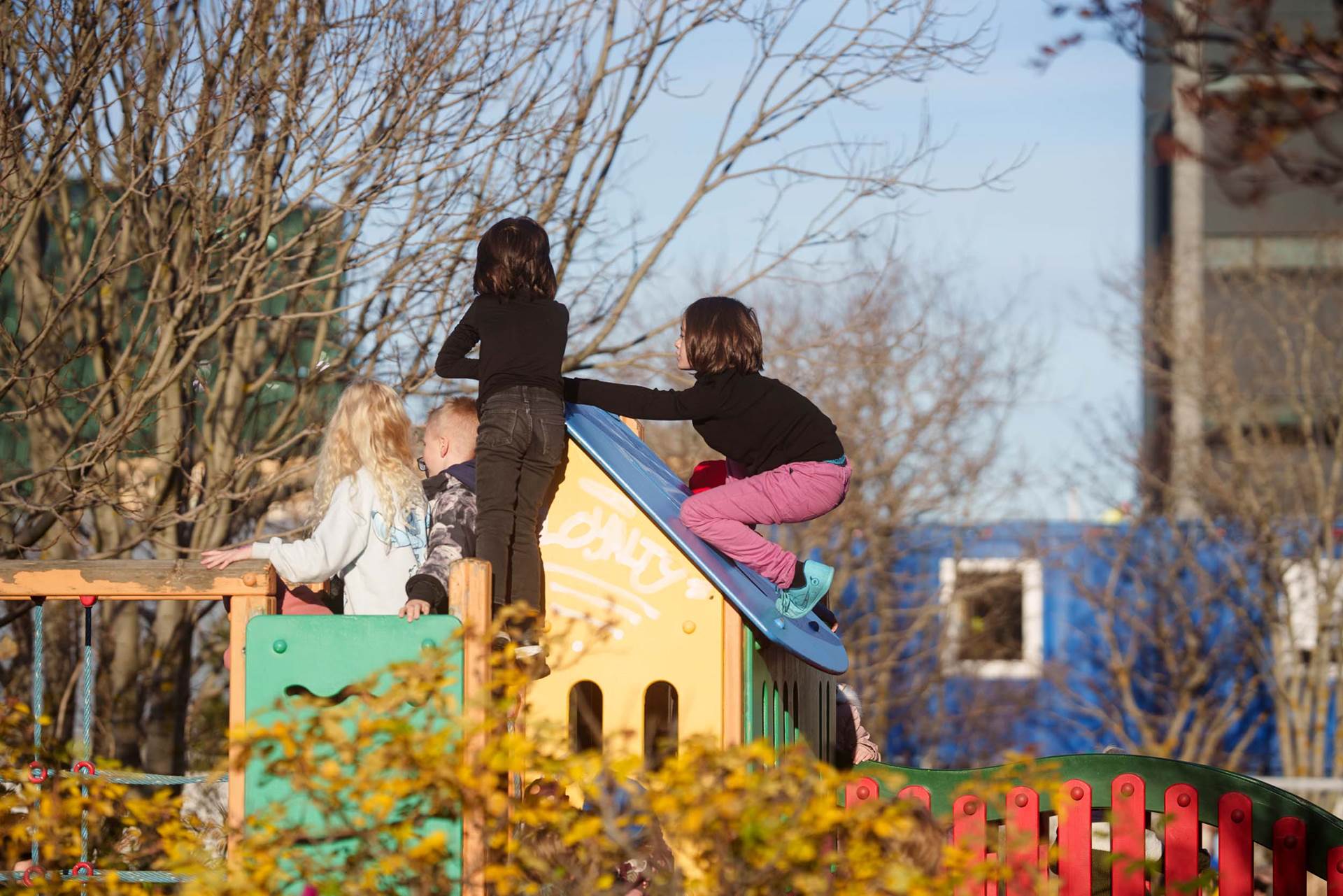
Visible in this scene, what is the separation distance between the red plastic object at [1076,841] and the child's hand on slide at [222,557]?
279cm

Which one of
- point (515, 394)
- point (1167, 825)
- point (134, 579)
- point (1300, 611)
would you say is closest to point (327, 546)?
point (134, 579)

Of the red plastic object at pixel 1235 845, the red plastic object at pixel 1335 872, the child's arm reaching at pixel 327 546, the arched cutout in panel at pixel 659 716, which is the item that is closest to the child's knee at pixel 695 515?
the arched cutout in panel at pixel 659 716

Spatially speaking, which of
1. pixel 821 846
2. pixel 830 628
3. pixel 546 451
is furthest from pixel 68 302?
pixel 821 846

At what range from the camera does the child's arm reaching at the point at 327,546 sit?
4.27m

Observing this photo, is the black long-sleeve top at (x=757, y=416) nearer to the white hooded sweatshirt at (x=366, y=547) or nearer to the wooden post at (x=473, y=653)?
the white hooded sweatshirt at (x=366, y=547)

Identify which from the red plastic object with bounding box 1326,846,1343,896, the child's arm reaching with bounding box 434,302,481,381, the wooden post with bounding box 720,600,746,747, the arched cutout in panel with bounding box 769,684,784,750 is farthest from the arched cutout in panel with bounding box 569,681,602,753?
the red plastic object with bounding box 1326,846,1343,896

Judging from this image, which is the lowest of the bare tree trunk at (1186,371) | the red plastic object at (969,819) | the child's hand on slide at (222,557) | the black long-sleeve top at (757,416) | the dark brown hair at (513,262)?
the red plastic object at (969,819)

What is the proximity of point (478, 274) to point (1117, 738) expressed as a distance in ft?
39.1

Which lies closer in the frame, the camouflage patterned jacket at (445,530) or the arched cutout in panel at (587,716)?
the camouflage patterned jacket at (445,530)

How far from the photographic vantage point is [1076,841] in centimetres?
526

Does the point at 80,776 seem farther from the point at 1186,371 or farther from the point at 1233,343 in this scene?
the point at 1233,343

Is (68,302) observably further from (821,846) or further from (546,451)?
(821,846)

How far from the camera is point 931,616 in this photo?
52.4 ft

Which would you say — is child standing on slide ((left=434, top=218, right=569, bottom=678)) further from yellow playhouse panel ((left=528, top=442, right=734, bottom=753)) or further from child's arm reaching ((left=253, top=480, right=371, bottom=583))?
child's arm reaching ((left=253, top=480, right=371, bottom=583))
